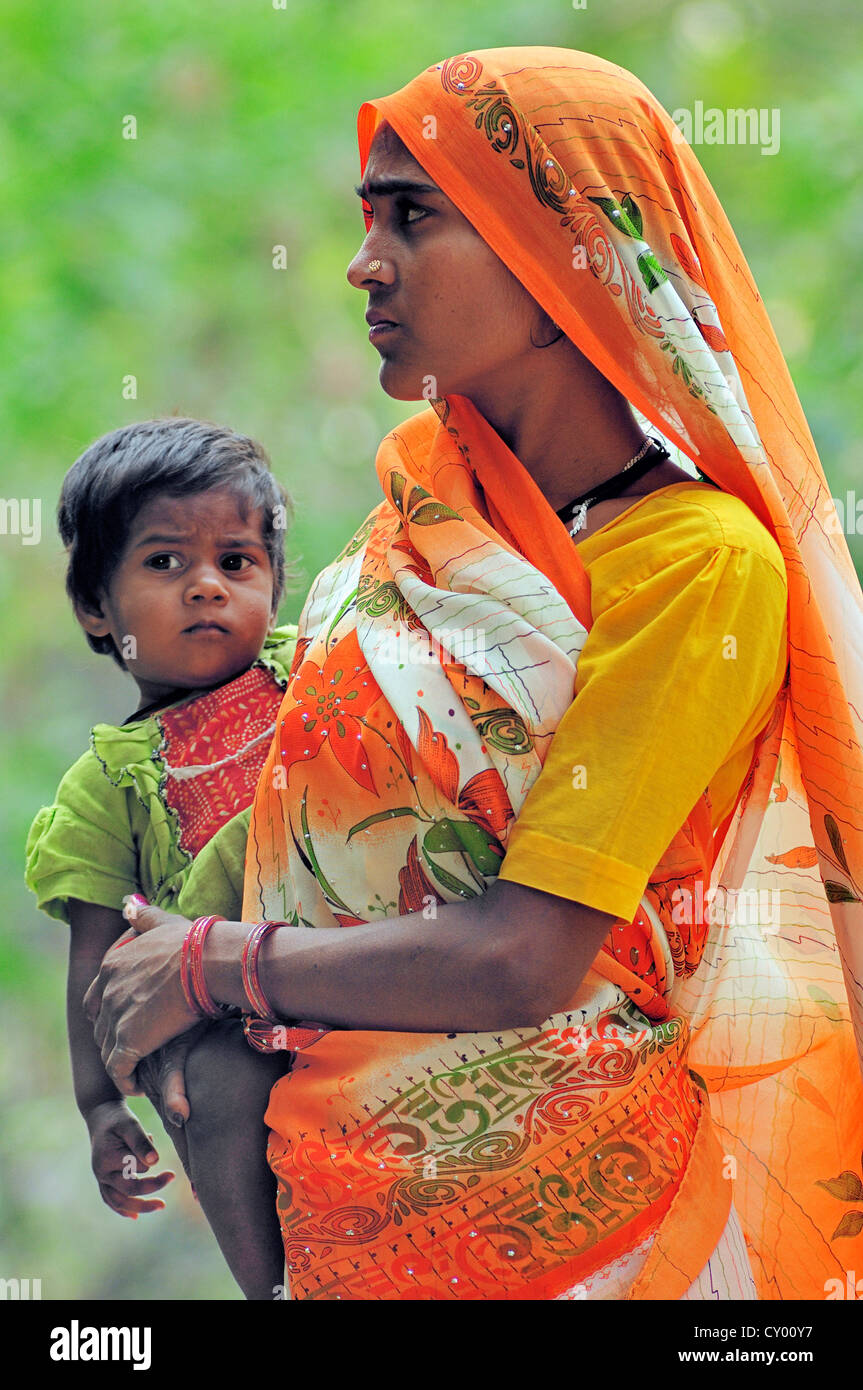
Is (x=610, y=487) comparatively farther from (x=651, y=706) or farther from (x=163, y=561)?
(x=163, y=561)

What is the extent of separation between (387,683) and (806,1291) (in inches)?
29.1

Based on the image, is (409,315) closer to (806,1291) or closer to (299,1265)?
(299,1265)

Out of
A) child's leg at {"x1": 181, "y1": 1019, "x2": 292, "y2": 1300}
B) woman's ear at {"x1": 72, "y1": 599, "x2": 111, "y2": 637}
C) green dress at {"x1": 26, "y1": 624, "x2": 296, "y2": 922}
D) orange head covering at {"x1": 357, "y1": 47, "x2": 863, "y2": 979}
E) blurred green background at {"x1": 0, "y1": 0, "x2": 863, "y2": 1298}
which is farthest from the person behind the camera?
blurred green background at {"x1": 0, "y1": 0, "x2": 863, "y2": 1298}

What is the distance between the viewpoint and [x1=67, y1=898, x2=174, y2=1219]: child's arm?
4.75ft

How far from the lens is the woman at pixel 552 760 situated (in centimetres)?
108

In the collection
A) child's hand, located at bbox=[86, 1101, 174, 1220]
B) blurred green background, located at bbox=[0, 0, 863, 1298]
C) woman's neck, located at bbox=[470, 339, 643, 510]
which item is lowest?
child's hand, located at bbox=[86, 1101, 174, 1220]

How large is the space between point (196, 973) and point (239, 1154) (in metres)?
0.20

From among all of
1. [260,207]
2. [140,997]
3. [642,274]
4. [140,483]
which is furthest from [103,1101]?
[260,207]

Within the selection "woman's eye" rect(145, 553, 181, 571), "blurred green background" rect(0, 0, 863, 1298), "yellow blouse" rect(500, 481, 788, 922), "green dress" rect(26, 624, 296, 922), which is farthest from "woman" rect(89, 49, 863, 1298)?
"blurred green background" rect(0, 0, 863, 1298)

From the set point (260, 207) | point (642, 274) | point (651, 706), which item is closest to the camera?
point (651, 706)

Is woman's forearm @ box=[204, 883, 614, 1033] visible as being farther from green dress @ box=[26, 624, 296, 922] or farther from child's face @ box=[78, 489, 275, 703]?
child's face @ box=[78, 489, 275, 703]

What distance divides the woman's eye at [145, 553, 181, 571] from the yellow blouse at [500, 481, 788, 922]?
0.60 meters

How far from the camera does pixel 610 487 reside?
1.25 m
